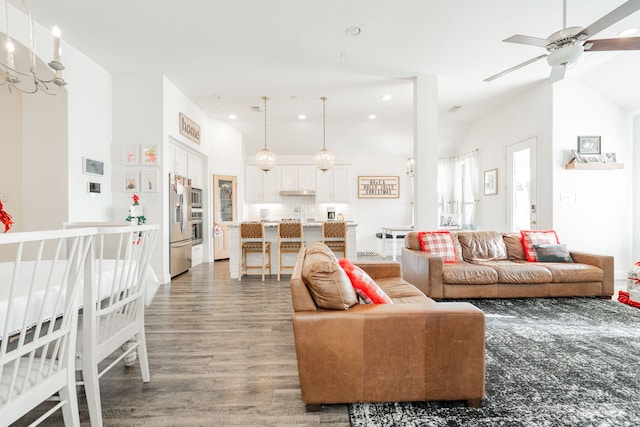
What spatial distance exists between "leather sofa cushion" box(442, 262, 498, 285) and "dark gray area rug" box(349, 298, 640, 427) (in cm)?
49

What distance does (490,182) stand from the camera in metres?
6.34

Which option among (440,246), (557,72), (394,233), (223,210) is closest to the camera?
(557,72)

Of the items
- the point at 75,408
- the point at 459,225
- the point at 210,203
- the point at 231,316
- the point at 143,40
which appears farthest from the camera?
the point at 459,225

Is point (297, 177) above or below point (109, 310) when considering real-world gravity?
above

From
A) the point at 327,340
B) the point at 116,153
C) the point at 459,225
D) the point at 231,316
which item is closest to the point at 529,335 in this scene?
the point at 327,340

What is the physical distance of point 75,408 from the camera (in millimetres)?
1269

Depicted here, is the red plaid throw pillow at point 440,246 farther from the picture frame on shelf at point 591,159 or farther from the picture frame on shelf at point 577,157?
the picture frame on shelf at point 591,159

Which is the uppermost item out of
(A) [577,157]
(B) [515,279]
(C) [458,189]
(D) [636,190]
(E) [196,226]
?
(A) [577,157]

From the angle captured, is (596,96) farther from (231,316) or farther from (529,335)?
(231,316)

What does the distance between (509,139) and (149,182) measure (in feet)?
20.6

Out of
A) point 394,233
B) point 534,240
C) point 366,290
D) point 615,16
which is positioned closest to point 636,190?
point 534,240

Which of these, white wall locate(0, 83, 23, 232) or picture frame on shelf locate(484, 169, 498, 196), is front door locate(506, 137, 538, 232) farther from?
white wall locate(0, 83, 23, 232)

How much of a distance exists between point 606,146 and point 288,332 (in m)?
5.48

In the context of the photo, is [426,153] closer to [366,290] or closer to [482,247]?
[482,247]
